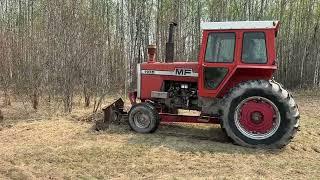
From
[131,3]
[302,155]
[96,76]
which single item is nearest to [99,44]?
[96,76]

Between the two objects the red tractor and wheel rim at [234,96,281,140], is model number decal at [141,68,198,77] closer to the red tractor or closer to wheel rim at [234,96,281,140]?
the red tractor

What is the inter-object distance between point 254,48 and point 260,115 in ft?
3.58

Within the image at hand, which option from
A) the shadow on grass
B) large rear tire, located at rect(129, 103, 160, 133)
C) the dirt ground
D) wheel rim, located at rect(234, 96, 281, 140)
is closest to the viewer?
the dirt ground

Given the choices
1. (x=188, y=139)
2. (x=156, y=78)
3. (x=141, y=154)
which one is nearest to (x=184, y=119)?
(x=188, y=139)

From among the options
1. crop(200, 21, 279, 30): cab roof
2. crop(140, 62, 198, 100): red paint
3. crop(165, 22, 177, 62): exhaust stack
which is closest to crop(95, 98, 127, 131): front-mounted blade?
crop(140, 62, 198, 100): red paint

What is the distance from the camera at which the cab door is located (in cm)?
718

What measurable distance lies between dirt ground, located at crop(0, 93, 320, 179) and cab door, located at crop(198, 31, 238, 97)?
36.2 inches

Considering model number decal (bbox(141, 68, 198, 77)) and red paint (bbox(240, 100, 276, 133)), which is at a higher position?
model number decal (bbox(141, 68, 198, 77))

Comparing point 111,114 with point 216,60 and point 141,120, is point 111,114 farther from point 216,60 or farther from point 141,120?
point 216,60

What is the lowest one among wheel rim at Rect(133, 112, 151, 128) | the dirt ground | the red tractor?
the dirt ground

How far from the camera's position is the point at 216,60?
7277mm

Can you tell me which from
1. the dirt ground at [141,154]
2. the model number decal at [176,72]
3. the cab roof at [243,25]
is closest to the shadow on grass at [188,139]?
the dirt ground at [141,154]

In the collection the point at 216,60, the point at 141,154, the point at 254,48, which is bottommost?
the point at 141,154

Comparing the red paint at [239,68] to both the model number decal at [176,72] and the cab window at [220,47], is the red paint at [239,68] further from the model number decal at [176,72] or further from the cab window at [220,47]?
the model number decal at [176,72]
